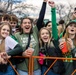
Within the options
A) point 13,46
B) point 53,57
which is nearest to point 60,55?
point 53,57

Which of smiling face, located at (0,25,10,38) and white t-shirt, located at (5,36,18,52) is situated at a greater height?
smiling face, located at (0,25,10,38)

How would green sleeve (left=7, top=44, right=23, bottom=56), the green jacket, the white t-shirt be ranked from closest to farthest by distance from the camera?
green sleeve (left=7, top=44, right=23, bottom=56), the white t-shirt, the green jacket

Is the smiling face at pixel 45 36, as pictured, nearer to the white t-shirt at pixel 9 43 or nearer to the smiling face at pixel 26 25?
the smiling face at pixel 26 25

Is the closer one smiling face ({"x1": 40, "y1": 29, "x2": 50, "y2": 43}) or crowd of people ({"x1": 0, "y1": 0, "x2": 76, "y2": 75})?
crowd of people ({"x1": 0, "y1": 0, "x2": 76, "y2": 75})

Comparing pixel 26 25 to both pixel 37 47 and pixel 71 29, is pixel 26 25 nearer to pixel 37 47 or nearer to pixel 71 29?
pixel 37 47

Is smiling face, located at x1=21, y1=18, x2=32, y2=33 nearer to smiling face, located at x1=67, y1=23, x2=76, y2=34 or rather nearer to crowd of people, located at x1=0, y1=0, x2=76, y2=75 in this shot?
crowd of people, located at x1=0, y1=0, x2=76, y2=75

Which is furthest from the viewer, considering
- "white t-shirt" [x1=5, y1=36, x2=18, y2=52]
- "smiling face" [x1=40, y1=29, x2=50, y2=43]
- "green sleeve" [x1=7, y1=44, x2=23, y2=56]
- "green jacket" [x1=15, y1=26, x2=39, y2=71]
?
"smiling face" [x1=40, y1=29, x2=50, y2=43]

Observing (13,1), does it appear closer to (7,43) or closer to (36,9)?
(36,9)

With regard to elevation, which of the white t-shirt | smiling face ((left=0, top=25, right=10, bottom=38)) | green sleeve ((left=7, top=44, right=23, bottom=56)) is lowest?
green sleeve ((left=7, top=44, right=23, bottom=56))

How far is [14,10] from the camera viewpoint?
1340 inches

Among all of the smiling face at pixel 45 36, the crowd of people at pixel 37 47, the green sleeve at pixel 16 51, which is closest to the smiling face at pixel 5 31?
the crowd of people at pixel 37 47

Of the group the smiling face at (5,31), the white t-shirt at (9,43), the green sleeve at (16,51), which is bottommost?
the green sleeve at (16,51)

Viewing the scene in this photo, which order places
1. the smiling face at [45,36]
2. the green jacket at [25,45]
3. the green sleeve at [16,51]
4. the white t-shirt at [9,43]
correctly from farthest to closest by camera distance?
the smiling face at [45,36] < the green jacket at [25,45] < the white t-shirt at [9,43] < the green sleeve at [16,51]

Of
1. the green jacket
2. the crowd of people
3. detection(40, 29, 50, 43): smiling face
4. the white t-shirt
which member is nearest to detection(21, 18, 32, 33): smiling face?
the crowd of people
